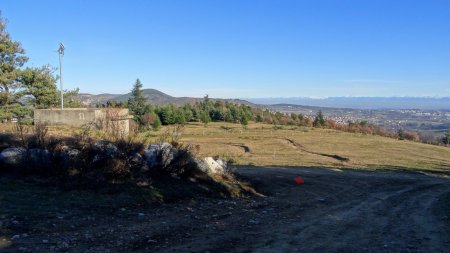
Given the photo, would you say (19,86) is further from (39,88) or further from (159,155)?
(159,155)

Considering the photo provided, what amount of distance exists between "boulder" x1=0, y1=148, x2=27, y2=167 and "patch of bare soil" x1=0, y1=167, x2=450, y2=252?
2118 mm

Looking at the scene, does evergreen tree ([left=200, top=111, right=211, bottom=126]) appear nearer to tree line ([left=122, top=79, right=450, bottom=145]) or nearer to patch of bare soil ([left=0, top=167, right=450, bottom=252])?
tree line ([left=122, top=79, right=450, bottom=145])

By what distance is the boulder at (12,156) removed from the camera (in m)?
10.8

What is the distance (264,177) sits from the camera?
15883mm

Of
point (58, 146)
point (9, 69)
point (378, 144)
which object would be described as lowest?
point (378, 144)

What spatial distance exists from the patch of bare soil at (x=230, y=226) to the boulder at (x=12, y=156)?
212 centimetres

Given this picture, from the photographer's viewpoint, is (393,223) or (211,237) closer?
(211,237)

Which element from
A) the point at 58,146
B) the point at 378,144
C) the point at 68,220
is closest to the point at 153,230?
the point at 68,220

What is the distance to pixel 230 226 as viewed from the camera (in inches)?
341

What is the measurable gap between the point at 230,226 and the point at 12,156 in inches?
238

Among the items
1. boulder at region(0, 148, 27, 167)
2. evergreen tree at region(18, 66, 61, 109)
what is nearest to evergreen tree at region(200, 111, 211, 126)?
evergreen tree at region(18, 66, 61, 109)

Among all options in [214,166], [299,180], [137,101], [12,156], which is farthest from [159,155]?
[137,101]

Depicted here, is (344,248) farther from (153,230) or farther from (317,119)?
(317,119)

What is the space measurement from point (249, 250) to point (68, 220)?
3.49 meters
